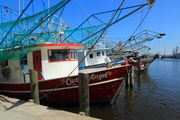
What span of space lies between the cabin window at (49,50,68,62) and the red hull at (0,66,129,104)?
1.32m

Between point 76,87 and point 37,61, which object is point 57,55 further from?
point 76,87

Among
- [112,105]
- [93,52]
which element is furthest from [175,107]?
[93,52]

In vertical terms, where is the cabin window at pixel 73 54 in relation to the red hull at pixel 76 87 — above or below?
above

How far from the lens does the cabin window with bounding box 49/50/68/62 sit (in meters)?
7.06

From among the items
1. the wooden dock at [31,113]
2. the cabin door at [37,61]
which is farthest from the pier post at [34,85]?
the cabin door at [37,61]

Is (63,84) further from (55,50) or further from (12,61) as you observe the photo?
(12,61)

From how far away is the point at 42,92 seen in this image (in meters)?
6.66

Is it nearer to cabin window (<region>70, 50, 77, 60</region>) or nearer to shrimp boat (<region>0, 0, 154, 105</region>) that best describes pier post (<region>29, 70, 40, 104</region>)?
shrimp boat (<region>0, 0, 154, 105</region>)

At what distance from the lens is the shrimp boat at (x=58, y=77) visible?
6.17 m

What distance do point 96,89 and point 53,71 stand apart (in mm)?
2443

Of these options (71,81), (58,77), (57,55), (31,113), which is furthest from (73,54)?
(31,113)

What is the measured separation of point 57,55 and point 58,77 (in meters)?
1.17

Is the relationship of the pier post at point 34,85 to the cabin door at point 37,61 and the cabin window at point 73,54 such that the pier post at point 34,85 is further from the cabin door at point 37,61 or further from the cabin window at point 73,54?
the cabin window at point 73,54

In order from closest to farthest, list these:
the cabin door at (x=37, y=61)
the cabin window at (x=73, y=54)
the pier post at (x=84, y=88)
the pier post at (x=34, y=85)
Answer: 1. the pier post at (x=84, y=88)
2. the pier post at (x=34, y=85)
3. the cabin door at (x=37, y=61)
4. the cabin window at (x=73, y=54)
